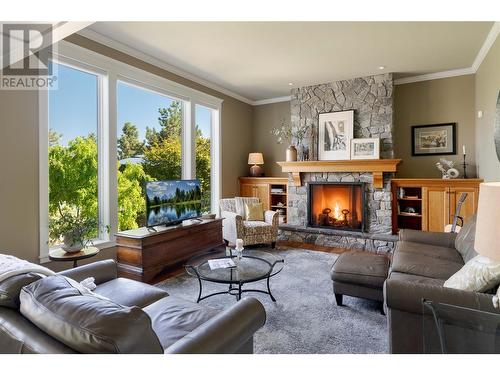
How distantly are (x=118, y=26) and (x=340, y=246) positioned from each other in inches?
178

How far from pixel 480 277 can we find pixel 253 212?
3.73m

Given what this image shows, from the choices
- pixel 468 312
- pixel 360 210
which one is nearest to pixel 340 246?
pixel 360 210

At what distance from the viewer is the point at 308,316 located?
2523mm

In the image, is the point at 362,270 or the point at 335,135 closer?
the point at 362,270

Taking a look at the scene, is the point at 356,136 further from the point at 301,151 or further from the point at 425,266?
the point at 425,266

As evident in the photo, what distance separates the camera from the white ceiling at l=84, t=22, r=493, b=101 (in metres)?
3.23

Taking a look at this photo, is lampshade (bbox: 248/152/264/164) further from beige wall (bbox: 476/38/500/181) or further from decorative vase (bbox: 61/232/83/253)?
decorative vase (bbox: 61/232/83/253)

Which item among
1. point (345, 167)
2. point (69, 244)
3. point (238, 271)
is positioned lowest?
point (238, 271)

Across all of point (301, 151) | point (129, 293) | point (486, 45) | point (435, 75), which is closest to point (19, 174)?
point (129, 293)

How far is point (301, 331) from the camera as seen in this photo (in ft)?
7.48

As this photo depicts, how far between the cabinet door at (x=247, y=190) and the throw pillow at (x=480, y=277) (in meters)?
4.57

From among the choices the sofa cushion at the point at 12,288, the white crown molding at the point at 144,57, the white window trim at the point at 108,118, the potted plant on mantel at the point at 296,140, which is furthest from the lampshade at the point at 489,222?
the potted plant on mantel at the point at 296,140

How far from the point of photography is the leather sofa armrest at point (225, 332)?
113 cm

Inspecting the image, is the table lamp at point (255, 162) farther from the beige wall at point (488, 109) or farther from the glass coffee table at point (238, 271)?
the beige wall at point (488, 109)
